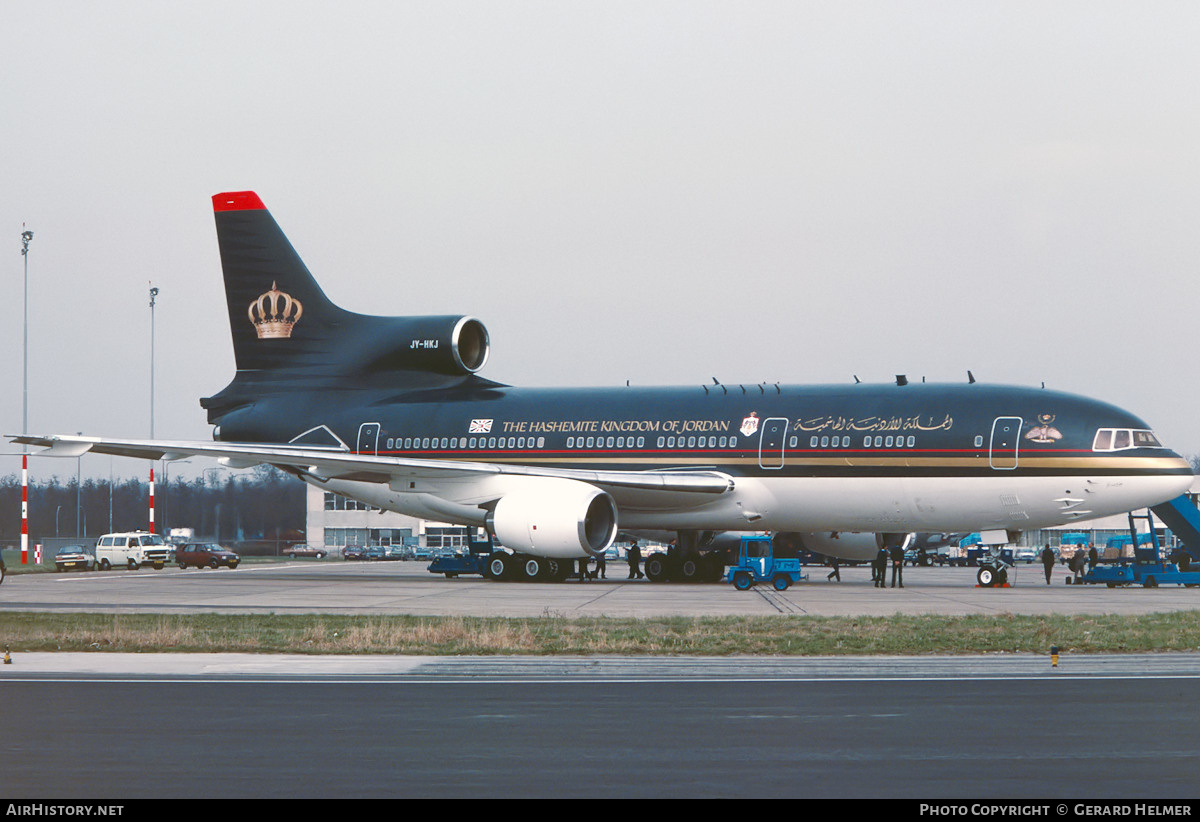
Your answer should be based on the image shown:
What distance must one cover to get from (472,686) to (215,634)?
6431 mm

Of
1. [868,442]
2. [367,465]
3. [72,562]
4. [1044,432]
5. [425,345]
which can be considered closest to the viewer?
[1044,432]

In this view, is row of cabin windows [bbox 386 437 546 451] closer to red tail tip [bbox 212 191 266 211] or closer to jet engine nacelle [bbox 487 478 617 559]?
jet engine nacelle [bbox 487 478 617 559]

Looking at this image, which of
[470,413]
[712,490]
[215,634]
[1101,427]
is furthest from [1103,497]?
[215,634]

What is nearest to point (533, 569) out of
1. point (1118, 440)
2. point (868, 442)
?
point (868, 442)

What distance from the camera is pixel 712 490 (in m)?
36.4

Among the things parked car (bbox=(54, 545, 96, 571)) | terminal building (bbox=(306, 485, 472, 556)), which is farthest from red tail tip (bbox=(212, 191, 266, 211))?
→ terminal building (bbox=(306, 485, 472, 556))

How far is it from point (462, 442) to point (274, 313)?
780 cm

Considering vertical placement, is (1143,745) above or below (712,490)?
below

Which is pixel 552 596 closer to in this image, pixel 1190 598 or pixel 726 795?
pixel 1190 598

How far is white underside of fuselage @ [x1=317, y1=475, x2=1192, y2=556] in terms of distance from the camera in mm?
32969

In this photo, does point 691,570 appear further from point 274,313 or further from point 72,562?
point 72,562

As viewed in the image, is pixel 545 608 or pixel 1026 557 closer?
pixel 545 608

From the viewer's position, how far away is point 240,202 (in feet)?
145

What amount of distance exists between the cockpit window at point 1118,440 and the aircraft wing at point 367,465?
882 cm
